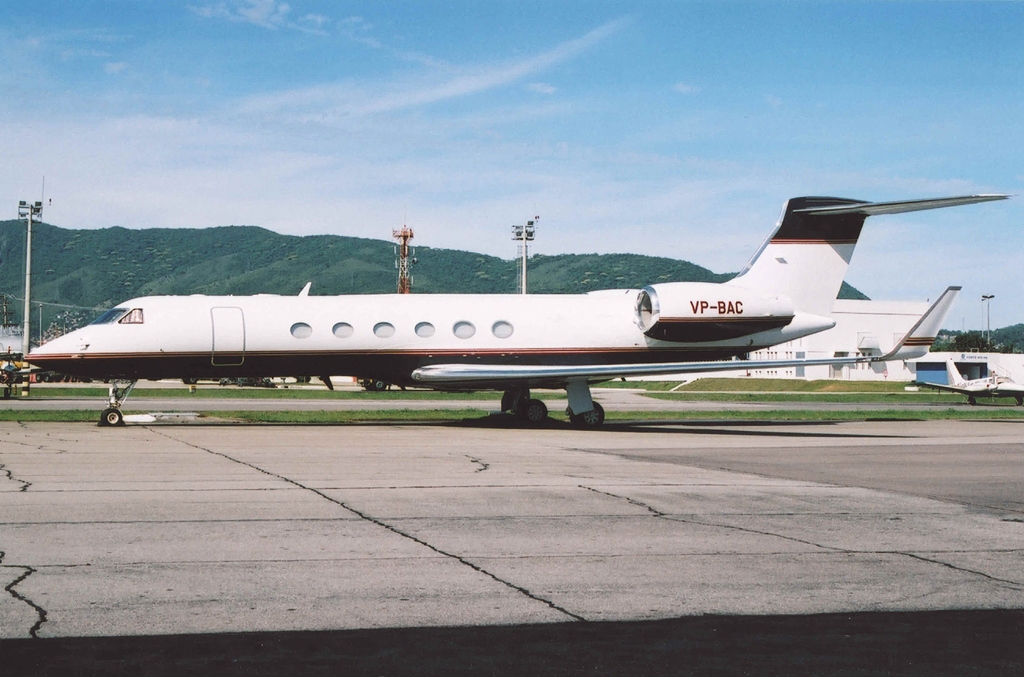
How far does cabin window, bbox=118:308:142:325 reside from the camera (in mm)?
23562

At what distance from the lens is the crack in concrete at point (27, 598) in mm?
5789

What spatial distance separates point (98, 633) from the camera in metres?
5.73

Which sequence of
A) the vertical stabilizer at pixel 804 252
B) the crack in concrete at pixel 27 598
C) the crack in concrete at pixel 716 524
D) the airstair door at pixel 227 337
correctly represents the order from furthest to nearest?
1. the vertical stabilizer at pixel 804 252
2. the airstair door at pixel 227 337
3. the crack in concrete at pixel 716 524
4. the crack in concrete at pixel 27 598

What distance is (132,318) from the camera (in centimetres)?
2361

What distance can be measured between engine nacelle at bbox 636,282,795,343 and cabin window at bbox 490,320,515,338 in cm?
321

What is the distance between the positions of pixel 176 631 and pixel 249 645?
54 cm

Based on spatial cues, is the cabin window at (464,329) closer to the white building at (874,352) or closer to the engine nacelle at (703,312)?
the engine nacelle at (703,312)

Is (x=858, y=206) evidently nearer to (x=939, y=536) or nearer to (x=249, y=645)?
(x=939, y=536)

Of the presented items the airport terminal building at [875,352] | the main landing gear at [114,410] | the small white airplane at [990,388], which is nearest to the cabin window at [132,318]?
the main landing gear at [114,410]

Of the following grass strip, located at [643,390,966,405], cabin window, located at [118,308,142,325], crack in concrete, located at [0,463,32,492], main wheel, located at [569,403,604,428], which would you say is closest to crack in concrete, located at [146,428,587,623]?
crack in concrete, located at [0,463,32,492]

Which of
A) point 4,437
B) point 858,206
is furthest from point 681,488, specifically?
point 858,206

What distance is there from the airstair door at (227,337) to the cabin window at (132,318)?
1579 millimetres

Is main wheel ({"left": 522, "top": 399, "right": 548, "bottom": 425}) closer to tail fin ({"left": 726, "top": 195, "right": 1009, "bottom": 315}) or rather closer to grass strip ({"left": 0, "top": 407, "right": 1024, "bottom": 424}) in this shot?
grass strip ({"left": 0, "top": 407, "right": 1024, "bottom": 424})

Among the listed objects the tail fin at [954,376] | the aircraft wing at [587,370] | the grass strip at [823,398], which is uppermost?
the aircraft wing at [587,370]
